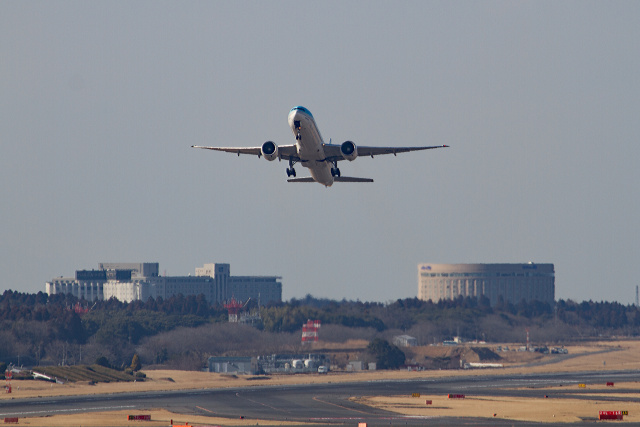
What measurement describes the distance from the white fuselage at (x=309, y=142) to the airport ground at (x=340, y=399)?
2361cm

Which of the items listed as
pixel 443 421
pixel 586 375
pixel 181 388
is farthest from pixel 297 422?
pixel 586 375

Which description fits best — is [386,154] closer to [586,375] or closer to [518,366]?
[586,375]

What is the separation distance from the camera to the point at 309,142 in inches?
3558

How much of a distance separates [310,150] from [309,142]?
1.63 metres

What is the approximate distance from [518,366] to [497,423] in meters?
111

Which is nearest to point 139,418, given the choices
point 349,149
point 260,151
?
point 260,151

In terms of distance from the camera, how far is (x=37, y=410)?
343 ft

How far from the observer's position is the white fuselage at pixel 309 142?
288ft

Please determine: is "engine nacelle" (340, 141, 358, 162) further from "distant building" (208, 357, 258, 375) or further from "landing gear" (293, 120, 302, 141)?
"distant building" (208, 357, 258, 375)

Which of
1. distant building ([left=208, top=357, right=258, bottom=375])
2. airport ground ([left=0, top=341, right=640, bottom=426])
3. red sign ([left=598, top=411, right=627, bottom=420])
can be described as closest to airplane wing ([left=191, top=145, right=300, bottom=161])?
airport ground ([left=0, top=341, right=640, bottom=426])

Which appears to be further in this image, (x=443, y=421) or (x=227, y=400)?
(x=227, y=400)

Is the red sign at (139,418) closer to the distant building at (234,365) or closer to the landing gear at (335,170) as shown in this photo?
the landing gear at (335,170)

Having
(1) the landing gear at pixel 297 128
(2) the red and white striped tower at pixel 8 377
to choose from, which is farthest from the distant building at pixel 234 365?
(1) the landing gear at pixel 297 128

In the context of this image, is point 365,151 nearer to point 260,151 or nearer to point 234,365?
point 260,151
